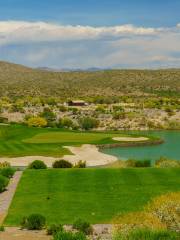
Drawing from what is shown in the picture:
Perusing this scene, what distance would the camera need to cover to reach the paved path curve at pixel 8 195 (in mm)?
29678

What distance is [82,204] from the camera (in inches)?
1212

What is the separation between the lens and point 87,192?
33.6 metres

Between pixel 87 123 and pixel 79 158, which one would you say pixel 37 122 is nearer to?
pixel 87 123

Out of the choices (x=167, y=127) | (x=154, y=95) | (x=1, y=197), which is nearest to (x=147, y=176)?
(x=1, y=197)

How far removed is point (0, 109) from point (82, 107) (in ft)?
73.0

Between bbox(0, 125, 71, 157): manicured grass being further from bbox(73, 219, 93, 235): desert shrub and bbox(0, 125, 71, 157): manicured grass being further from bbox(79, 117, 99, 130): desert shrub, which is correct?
bbox(73, 219, 93, 235): desert shrub

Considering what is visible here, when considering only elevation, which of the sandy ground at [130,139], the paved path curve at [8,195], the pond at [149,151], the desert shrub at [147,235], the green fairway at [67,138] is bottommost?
the pond at [149,151]

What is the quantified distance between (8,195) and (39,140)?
160 ft

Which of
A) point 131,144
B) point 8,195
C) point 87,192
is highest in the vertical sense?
point 87,192

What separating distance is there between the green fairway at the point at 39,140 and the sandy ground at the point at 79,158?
1699mm

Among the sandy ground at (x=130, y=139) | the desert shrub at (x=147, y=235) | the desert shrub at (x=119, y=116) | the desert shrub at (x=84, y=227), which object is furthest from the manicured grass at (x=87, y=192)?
the desert shrub at (x=119, y=116)

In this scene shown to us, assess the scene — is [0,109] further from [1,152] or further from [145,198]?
[145,198]

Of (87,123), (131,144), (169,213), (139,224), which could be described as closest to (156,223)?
(139,224)

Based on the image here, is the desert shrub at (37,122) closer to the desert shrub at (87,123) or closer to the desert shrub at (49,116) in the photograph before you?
the desert shrub at (49,116)
